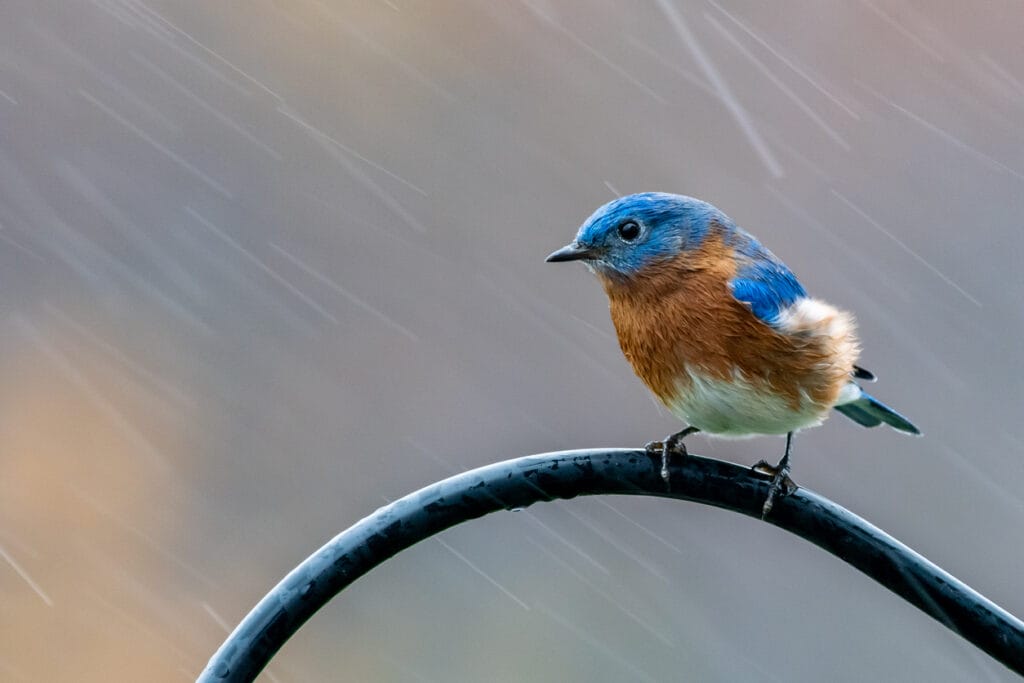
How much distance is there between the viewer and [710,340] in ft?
8.25

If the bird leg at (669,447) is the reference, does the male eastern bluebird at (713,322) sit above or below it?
above

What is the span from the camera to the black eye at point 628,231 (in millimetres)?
2666

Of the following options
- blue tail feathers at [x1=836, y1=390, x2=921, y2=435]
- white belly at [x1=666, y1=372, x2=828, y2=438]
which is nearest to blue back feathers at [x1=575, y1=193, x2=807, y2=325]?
white belly at [x1=666, y1=372, x2=828, y2=438]

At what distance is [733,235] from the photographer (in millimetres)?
2746

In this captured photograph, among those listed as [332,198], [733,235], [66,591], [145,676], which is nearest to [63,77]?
[332,198]

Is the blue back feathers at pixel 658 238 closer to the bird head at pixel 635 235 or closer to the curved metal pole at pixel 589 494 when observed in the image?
the bird head at pixel 635 235

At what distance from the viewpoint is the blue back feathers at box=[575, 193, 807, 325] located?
2.66 metres

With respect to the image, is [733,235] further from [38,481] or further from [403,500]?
[38,481]

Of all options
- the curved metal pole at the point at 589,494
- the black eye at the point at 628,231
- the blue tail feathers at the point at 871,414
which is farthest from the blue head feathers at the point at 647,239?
the curved metal pole at the point at 589,494

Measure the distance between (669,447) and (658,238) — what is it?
636 mm

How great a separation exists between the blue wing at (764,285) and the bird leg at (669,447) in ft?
0.91

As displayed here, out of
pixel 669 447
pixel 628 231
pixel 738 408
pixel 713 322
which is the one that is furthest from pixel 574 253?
pixel 669 447

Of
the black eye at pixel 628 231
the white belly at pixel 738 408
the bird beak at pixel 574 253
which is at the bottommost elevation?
the white belly at pixel 738 408

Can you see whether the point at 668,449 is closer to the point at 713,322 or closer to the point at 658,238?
the point at 713,322
